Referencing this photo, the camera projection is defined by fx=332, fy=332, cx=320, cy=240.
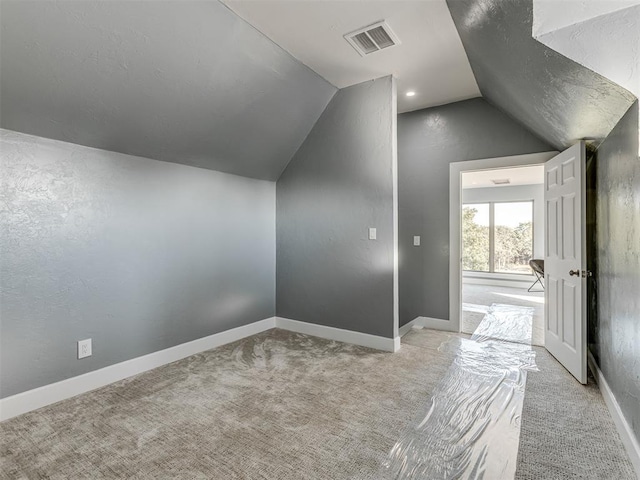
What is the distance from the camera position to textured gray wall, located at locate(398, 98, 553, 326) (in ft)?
12.1

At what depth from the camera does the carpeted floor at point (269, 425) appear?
165 centimetres

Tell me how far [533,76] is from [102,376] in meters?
3.71

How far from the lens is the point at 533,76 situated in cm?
216

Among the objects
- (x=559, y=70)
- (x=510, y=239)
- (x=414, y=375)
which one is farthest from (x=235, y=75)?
(x=510, y=239)

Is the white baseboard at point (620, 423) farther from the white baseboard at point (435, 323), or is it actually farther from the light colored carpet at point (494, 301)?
the white baseboard at point (435, 323)

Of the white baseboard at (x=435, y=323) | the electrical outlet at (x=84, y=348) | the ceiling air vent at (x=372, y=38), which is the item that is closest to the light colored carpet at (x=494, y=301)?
the white baseboard at (x=435, y=323)

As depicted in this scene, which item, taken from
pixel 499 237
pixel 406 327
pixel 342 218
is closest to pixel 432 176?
pixel 342 218

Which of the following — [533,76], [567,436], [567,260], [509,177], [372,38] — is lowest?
[567,436]

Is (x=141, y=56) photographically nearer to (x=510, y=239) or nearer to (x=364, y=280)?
(x=364, y=280)

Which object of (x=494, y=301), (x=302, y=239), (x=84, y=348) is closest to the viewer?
(x=84, y=348)

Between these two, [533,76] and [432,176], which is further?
[432,176]

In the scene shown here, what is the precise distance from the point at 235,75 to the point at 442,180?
8.52ft

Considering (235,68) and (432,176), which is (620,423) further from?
(235,68)

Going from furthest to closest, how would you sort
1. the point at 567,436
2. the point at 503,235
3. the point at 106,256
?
the point at 503,235 → the point at 106,256 → the point at 567,436
